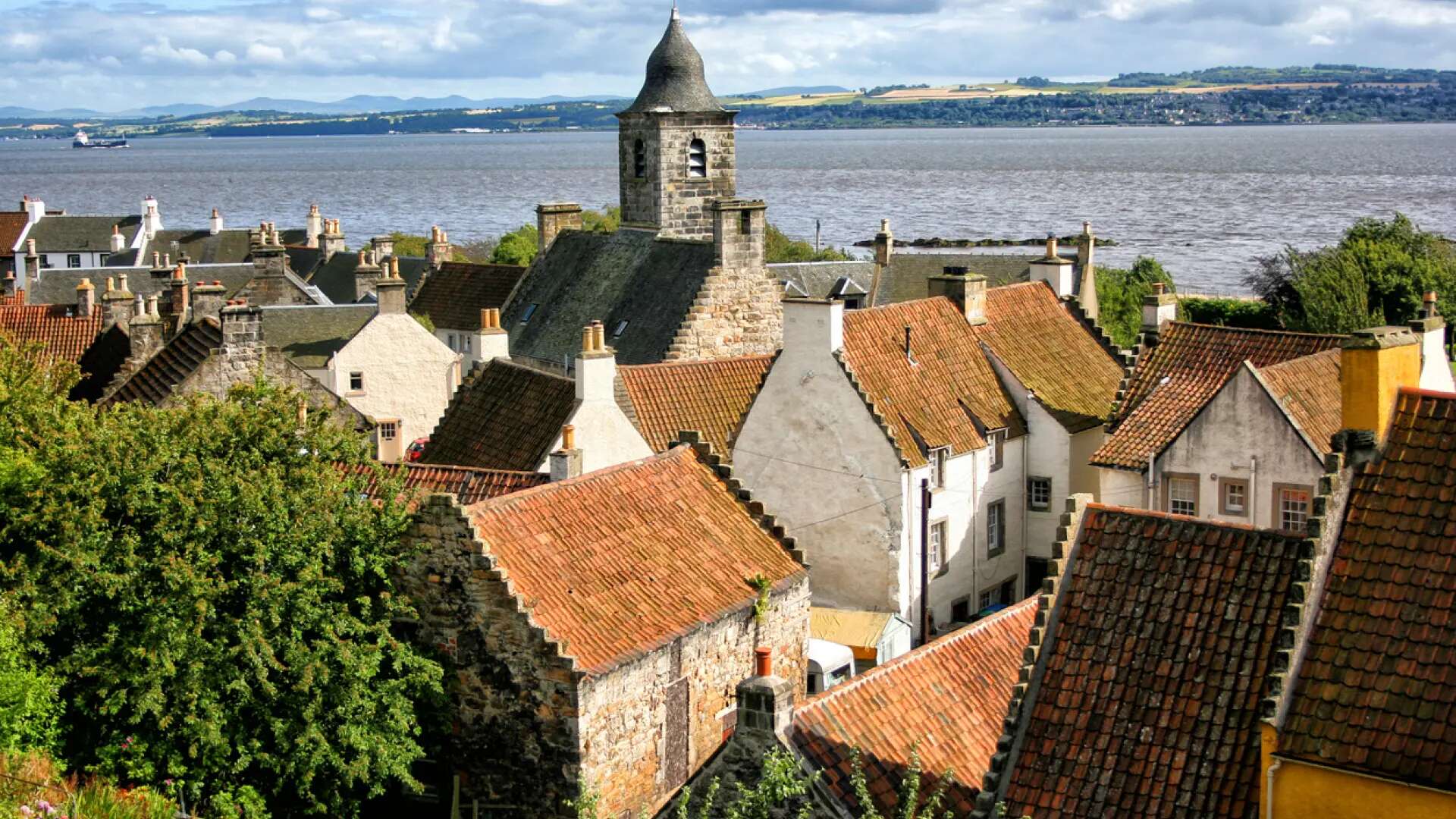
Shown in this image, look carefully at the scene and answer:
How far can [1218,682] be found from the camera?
16.7m

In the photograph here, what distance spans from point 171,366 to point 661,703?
15.8m

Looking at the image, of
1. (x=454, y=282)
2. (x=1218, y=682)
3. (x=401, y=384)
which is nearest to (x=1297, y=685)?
(x=1218, y=682)

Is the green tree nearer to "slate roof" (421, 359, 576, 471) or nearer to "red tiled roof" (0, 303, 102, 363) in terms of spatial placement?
"slate roof" (421, 359, 576, 471)

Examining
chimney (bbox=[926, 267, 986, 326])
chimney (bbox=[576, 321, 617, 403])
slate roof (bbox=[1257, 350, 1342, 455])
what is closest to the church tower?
chimney (bbox=[926, 267, 986, 326])

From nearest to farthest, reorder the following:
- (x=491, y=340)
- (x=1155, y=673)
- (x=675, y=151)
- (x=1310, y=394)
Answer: (x=1155, y=673) → (x=1310, y=394) → (x=491, y=340) → (x=675, y=151)

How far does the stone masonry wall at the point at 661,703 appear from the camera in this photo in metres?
21.4

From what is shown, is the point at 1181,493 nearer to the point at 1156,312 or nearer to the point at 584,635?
the point at 1156,312

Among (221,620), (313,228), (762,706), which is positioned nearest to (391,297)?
(221,620)

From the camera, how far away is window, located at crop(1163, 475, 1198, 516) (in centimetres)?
3222

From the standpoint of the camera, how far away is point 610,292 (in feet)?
166

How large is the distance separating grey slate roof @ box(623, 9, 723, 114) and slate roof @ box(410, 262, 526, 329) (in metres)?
7.24

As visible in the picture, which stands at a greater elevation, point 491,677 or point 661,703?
point 491,677

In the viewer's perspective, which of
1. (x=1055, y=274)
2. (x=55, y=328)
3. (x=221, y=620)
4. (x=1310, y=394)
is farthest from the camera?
(x=1055, y=274)

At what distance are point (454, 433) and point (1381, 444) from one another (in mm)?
19715
